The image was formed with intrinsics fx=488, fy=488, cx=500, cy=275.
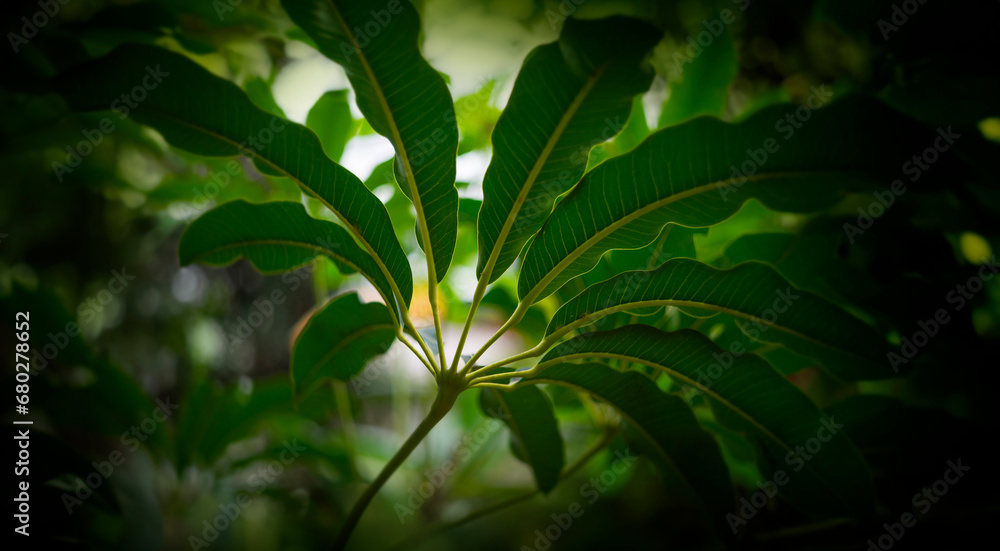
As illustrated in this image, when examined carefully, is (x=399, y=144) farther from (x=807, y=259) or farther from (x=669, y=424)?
(x=807, y=259)

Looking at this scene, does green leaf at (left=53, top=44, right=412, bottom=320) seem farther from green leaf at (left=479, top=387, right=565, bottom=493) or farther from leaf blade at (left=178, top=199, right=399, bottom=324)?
green leaf at (left=479, top=387, right=565, bottom=493)

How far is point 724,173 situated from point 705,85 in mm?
498

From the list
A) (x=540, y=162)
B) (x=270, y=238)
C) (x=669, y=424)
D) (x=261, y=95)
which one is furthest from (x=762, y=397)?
(x=261, y=95)

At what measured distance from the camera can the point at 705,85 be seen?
0.91 meters

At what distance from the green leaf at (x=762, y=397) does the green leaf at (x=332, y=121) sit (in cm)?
65

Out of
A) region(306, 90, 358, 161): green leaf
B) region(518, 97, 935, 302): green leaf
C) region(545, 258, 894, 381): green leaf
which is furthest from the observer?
region(306, 90, 358, 161): green leaf

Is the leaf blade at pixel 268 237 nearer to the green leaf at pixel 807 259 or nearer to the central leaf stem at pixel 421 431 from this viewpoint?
the central leaf stem at pixel 421 431

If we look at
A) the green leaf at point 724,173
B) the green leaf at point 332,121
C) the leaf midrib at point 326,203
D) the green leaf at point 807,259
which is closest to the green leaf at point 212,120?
the leaf midrib at point 326,203

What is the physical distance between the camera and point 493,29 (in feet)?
4.13

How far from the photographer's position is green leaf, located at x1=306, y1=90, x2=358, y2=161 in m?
0.96

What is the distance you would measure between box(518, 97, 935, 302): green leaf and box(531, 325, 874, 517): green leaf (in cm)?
12

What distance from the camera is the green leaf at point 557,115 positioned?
1.60ft

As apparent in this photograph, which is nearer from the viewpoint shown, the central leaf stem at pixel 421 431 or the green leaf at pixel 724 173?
the green leaf at pixel 724 173

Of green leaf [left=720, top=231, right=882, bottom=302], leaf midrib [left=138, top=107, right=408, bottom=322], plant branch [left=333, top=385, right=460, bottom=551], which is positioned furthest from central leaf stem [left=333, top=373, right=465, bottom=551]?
green leaf [left=720, top=231, right=882, bottom=302]
